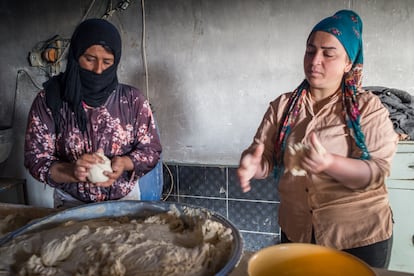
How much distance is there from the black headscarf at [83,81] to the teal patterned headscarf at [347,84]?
764mm

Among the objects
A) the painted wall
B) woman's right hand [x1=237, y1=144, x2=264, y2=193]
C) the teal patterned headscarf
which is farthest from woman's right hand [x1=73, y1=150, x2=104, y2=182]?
the painted wall

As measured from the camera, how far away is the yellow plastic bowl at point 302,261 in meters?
0.73

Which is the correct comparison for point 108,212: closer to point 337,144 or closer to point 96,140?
point 96,140

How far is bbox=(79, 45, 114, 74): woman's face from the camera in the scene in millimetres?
1422

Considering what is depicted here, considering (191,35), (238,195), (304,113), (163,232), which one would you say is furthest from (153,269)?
(191,35)

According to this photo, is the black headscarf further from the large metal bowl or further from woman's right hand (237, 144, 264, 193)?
woman's right hand (237, 144, 264, 193)

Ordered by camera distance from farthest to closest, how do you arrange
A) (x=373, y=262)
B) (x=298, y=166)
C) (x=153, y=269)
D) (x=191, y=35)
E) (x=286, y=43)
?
1. (x=191, y=35)
2. (x=286, y=43)
3. (x=373, y=262)
4. (x=298, y=166)
5. (x=153, y=269)

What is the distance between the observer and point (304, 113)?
49.0 inches

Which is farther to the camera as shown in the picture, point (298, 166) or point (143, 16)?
point (143, 16)

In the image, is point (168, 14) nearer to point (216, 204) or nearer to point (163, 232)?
point (216, 204)

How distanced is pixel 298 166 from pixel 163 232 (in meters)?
0.45

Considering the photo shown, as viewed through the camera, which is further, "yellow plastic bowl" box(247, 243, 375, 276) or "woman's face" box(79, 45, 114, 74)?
"woman's face" box(79, 45, 114, 74)

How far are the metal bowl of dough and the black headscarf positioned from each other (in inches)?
65.9

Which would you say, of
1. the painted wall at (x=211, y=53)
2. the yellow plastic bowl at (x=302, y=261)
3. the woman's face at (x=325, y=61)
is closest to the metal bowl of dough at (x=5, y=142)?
the painted wall at (x=211, y=53)
